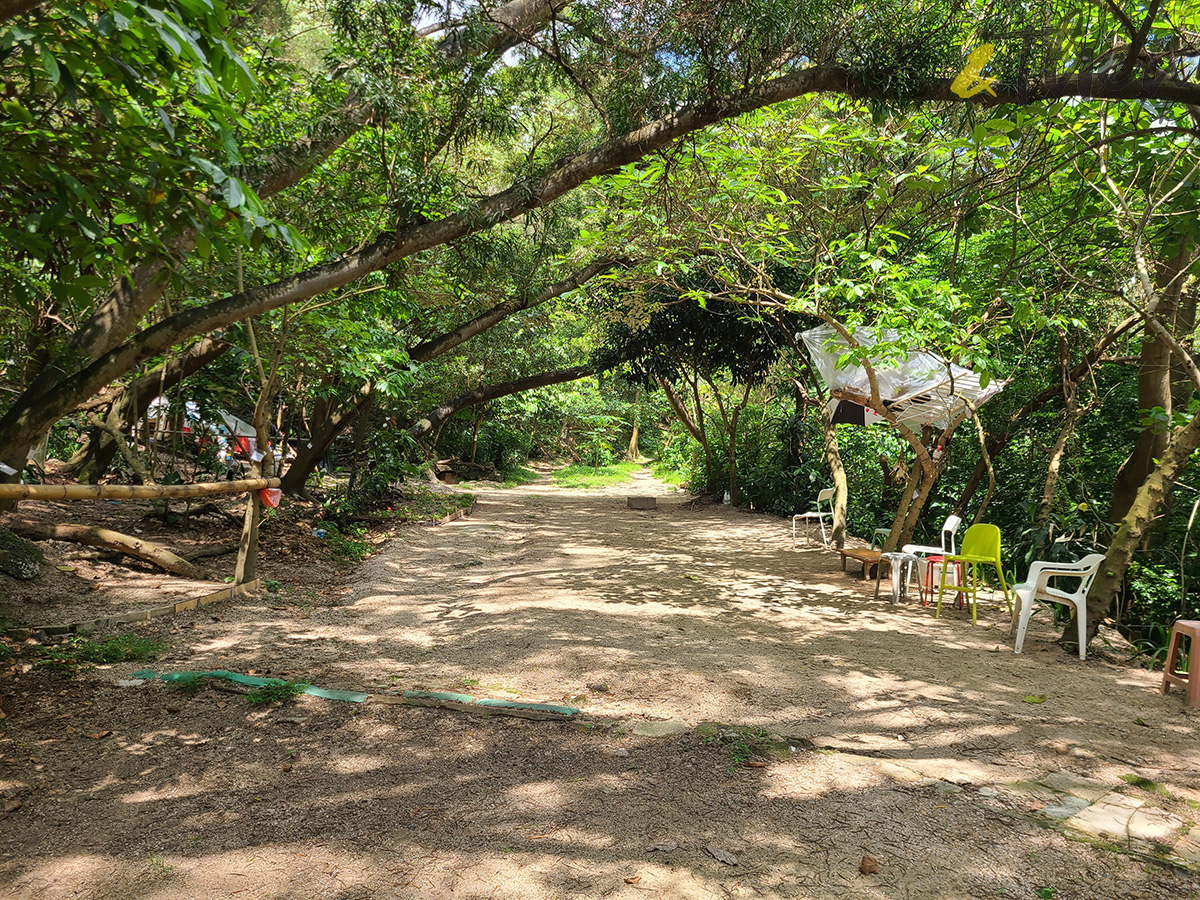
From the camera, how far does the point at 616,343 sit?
529 inches

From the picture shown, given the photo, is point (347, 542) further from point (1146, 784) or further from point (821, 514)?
point (1146, 784)

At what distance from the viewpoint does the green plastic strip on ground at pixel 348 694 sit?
3660 millimetres

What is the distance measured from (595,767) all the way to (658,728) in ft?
1.74

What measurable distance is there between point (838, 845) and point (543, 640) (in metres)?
2.83

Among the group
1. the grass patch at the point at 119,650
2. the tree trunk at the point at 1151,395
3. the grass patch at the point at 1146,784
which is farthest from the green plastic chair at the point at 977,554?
the grass patch at the point at 119,650

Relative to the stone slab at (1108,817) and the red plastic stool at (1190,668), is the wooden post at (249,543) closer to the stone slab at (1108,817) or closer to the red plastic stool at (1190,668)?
the stone slab at (1108,817)

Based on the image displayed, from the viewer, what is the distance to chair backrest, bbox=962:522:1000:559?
6.31 m

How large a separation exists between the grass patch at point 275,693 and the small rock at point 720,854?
2244 millimetres

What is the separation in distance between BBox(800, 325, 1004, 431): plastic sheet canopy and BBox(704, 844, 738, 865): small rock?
192 inches

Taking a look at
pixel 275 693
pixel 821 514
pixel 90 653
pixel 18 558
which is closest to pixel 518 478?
pixel 821 514

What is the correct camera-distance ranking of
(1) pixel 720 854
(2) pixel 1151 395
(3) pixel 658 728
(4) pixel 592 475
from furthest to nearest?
1. (4) pixel 592 475
2. (2) pixel 1151 395
3. (3) pixel 658 728
4. (1) pixel 720 854

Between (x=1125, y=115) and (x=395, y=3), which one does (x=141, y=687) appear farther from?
(x=1125, y=115)

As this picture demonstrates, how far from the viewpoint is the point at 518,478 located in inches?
874

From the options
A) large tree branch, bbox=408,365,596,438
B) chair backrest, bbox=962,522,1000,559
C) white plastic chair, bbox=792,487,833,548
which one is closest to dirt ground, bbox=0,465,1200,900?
chair backrest, bbox=962,522,1000,559
